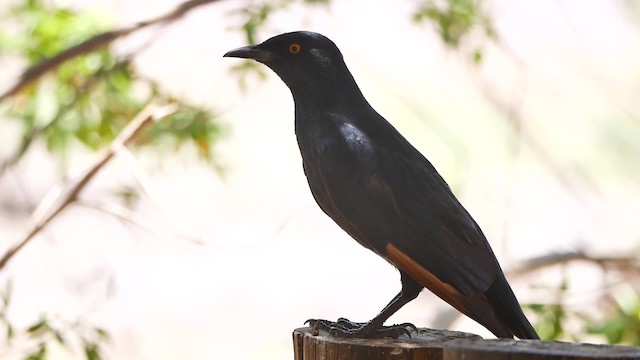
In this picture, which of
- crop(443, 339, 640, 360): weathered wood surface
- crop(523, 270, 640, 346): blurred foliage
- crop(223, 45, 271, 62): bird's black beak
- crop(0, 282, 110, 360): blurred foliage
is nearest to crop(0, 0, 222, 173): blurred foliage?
crop(0, 282, 110, 360): blurred foliage

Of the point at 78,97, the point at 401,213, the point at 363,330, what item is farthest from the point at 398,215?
the point at 78,97

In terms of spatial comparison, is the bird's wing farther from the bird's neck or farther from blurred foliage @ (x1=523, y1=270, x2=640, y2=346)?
blurred foliage @ (x1=523, y1=270, x2=640, y2=346)

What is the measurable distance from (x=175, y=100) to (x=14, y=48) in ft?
2.87

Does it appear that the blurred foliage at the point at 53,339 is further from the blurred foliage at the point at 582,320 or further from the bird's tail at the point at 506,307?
the bird's tail at the point at 506,307

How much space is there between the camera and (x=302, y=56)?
108 inches

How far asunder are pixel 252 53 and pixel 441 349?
1.06 meters

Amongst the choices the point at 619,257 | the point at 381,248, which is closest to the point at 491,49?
the point at 619,257

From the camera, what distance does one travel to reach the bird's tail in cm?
255

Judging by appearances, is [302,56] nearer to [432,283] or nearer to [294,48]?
[294,48]

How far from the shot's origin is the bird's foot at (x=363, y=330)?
2484 millimetres

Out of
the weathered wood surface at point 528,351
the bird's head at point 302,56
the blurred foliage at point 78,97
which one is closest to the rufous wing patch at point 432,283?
the weathered wood surface at point 528,351

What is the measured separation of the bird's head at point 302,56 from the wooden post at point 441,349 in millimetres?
715

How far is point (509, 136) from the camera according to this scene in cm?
612

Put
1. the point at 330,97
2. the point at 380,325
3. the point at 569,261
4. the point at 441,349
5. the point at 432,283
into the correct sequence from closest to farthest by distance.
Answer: the point at 441,349 < the point at 432,283 < the point at 380,325 < the point at 330,97 < the point at 569,261
